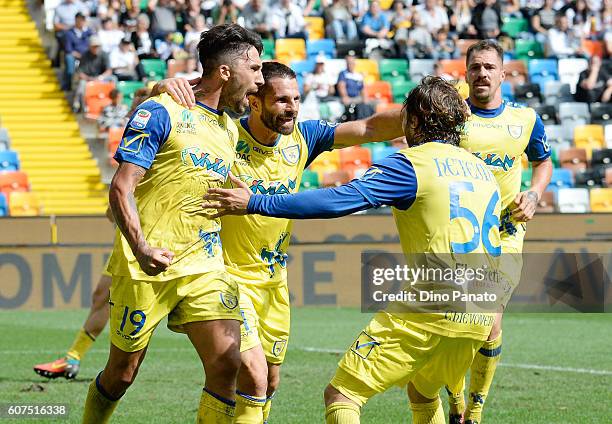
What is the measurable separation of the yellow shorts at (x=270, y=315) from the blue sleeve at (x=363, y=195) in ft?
5.01

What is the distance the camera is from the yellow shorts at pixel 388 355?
5.68 m

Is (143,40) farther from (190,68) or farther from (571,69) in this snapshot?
(571,69)

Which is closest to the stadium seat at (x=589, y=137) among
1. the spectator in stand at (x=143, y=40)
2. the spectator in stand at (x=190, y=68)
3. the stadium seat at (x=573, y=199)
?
the stadium seat at (x=573, y=199)

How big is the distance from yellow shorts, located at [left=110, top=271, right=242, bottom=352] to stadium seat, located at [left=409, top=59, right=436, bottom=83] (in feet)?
58.3

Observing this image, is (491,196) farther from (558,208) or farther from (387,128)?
(558,208)

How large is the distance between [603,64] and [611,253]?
25.2ft

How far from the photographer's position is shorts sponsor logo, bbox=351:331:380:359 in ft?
18.7

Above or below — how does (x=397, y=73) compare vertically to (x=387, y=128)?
below

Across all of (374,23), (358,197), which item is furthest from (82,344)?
(374,23)

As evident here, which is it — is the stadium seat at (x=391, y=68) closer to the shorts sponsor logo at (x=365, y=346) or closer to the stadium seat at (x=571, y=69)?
the stadium seat at (x=571, y=69)

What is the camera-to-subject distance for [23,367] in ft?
37.8

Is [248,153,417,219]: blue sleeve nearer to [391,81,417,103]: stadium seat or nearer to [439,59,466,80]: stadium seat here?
[391,81,417,103]: stadium seat

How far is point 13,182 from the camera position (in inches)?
797

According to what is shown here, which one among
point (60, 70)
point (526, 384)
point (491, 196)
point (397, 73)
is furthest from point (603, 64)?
point (491, 196)
